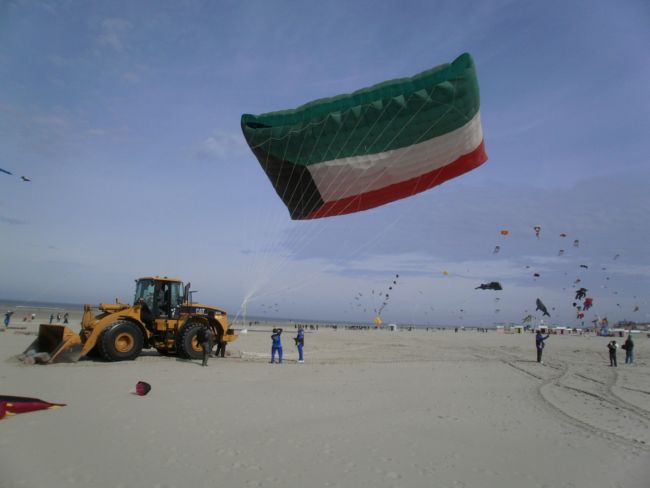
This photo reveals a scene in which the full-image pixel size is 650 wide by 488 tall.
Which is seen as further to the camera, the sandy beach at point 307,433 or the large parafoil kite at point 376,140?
the large parafoil kite at point 376,140

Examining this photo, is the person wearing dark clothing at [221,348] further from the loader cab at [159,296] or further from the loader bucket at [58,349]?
the loader bucket at [58,349]

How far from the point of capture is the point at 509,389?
9.06 meters

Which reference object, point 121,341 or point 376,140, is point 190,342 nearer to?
point 121,341

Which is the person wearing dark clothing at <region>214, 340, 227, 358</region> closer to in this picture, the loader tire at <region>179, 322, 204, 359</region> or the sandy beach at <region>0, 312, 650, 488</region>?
the loader tire at <region>179, 322, 204, 359</region>

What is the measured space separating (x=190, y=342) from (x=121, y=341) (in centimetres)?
169

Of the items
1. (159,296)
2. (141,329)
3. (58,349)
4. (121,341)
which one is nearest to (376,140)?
(159,296)

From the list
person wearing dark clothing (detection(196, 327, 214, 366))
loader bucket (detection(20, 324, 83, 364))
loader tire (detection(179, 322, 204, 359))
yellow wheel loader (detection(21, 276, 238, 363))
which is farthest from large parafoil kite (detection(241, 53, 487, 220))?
loader bucket (detection(20, 324, 83, 364))

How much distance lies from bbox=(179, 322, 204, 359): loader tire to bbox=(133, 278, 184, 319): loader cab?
20.4 inches

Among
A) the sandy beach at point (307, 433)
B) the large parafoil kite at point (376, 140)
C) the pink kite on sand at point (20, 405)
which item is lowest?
the sandy beach at point (307, 433)

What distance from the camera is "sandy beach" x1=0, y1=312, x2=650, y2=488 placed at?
3.70 meters

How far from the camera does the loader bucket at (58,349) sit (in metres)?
9.42

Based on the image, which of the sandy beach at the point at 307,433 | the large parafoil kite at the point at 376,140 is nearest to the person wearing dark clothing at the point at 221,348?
the sandy beach at the point at 307,433

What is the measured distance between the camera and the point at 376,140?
916cm

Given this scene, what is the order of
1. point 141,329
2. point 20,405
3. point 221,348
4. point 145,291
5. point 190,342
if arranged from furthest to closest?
point 221,348, point 145,291, point 190,342, point 141,329, point 20,405
